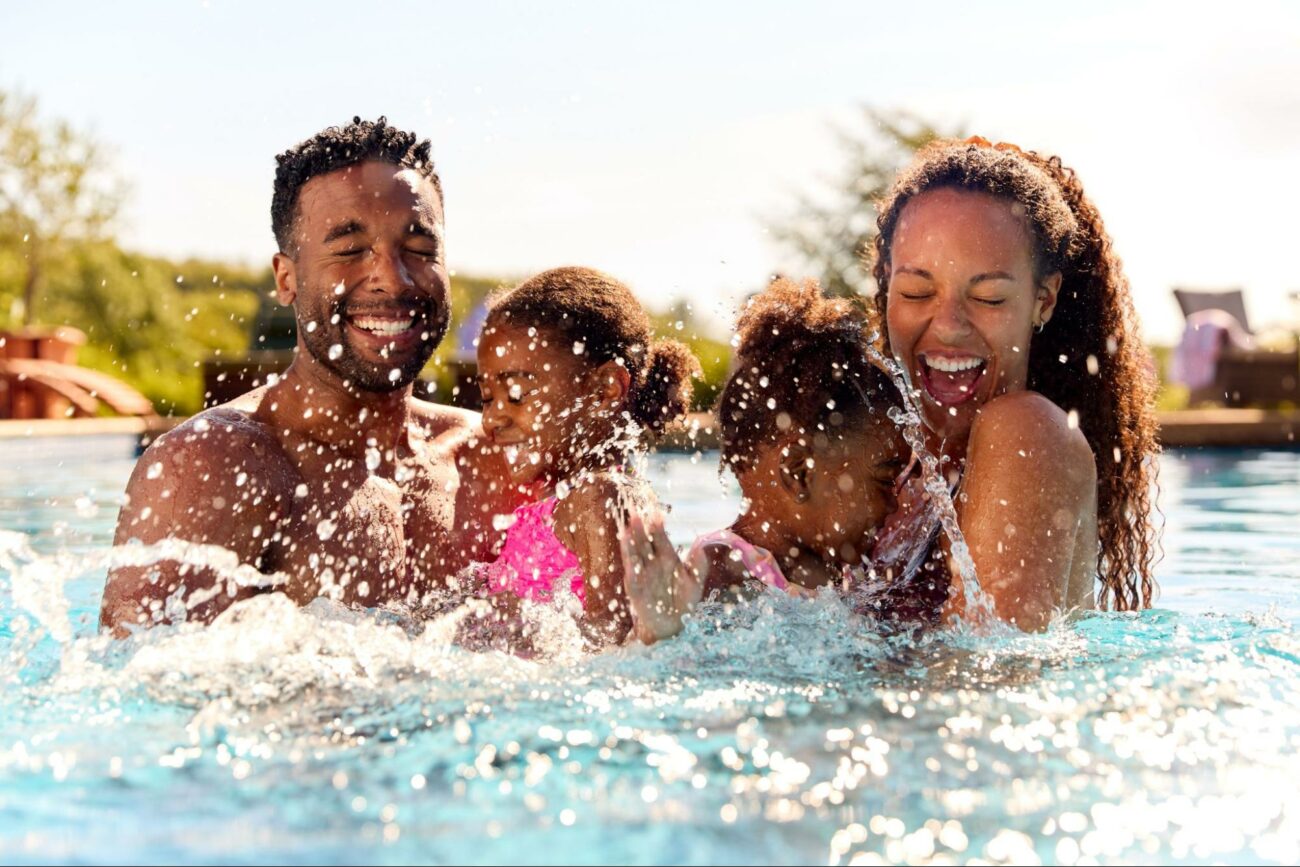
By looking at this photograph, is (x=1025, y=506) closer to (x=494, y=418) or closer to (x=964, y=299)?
(x=964, y=299)

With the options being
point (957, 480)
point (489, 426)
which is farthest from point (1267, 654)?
point (489, 426)

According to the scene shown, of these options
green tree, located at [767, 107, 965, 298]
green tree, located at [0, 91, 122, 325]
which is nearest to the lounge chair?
green tree, located at [767, 107, 965, 298]

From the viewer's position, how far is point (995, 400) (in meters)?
3.48

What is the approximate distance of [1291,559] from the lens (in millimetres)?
7281

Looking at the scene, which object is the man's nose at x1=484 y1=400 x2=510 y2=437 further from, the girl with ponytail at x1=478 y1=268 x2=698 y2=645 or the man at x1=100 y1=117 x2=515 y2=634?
the man at x1=100 y1=117 x2=515 y2=634

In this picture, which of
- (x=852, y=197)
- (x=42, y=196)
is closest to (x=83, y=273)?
(x=42, y=196)

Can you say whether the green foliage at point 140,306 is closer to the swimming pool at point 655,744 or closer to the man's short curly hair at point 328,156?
the man's short curly hair at point 328,156

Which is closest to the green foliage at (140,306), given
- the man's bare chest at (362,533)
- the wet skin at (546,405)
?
the man's bare chest at (362,533)

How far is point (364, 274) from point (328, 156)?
362 millimetres

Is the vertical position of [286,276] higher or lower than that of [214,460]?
higher

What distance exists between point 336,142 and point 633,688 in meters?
1.86

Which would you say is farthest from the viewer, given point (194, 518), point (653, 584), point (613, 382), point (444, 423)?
point (444, 423)

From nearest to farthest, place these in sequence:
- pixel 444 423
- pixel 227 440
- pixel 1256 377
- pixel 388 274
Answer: pixel 227 440 < pixel 388 274 < pixel 444 423 < pixel 1256 377

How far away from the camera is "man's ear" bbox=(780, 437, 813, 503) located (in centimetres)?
375
